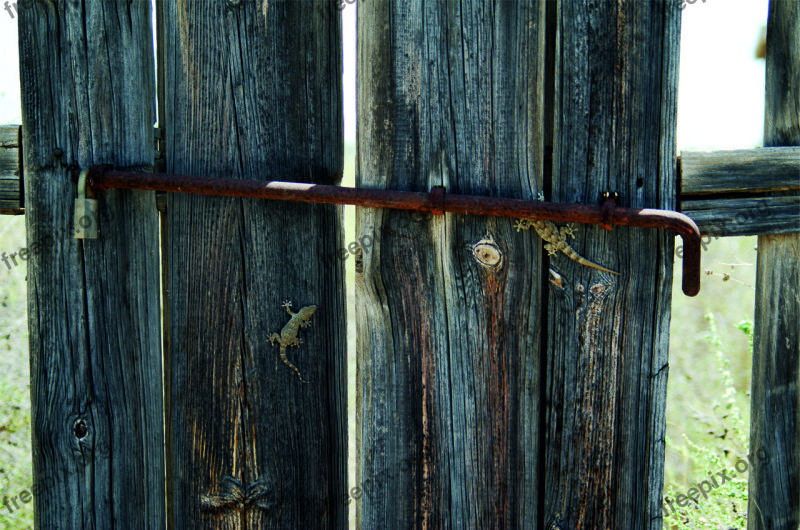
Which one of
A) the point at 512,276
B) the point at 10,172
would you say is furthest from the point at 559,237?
the point at 10,172

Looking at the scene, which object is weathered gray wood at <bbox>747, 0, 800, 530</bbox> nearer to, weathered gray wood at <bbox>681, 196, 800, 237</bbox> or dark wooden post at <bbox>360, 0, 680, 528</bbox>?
weathered gray wood at <bbox>681, 196, 800, 237</bbox>

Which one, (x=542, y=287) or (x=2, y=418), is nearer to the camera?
(x=542, y=287)

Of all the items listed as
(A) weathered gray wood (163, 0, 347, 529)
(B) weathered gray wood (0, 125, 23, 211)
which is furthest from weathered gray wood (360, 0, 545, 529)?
(B) weathered gray wood (0, 125, 23, 211)

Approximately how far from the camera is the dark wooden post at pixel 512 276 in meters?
1.33

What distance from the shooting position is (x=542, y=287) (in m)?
1.38

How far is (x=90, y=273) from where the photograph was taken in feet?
4.94

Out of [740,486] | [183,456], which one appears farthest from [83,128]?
[740,486]

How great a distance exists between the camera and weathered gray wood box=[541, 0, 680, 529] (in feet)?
4.29

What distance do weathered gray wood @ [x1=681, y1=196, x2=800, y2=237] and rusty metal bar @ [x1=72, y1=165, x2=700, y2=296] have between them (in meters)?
0.14

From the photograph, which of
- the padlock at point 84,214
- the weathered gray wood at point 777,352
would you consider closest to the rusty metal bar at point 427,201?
the padlock at point 84,214

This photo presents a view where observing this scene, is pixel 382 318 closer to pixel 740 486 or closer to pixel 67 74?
pixel 67 74

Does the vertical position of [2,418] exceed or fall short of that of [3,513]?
it exceeds it

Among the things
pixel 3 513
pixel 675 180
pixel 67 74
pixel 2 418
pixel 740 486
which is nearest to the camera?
pixel 675 180

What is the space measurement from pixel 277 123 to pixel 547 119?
Answer: 670 millimetres
